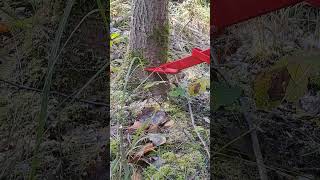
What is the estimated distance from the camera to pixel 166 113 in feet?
4.48

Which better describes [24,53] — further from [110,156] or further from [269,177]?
[269,177]

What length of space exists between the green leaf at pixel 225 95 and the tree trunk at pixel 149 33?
15.9 inches

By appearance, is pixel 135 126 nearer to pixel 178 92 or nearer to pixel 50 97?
pixel 178 92

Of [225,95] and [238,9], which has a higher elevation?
[238,9]

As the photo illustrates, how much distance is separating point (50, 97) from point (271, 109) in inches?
22.5

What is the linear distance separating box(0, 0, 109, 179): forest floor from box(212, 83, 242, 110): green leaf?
0.98 ft

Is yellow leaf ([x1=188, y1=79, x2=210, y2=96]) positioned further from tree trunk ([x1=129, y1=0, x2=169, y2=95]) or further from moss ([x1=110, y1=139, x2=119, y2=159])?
moss ([x1=110, y1=139, x2=119, y2=159])

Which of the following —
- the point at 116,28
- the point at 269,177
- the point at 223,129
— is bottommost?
the point at 269,177

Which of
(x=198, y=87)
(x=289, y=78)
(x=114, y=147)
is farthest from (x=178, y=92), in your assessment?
(x=289, y=78)

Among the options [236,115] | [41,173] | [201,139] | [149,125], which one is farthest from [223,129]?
[41,173]

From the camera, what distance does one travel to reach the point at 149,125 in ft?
4.34

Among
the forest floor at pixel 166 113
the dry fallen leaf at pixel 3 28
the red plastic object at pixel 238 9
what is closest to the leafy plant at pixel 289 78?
the red plastic object at pixel 238 9

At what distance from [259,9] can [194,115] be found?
53 centimetres

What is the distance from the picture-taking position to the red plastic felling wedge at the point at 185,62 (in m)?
1.15
